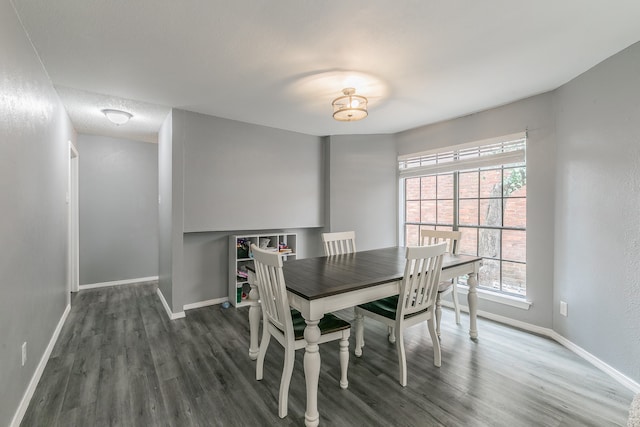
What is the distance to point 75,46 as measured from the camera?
195cm

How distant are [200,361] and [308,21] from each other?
103 inches

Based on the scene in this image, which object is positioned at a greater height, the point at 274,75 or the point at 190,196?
the point at 274,75

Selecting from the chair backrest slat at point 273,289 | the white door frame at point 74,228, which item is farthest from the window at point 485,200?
the white door frame at point 74,228

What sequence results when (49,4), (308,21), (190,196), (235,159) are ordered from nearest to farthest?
(49,4), (308,21), (190,196), (235,159)

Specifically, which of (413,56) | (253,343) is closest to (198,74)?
(413,56)

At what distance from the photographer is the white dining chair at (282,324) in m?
1.66

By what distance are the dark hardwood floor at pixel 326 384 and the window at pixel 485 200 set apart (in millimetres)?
730

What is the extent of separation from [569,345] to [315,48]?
3.30 metres

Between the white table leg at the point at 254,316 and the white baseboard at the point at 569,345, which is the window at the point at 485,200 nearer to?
the white baseboard at the point at 569,345

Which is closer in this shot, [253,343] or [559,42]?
[559,42]

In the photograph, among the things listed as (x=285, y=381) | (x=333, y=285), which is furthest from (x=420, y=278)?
(x=285, y=381)

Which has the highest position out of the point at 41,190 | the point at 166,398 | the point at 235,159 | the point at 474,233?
the point at 235,159

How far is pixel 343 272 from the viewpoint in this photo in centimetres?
211

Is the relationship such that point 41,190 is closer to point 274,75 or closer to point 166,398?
point 166,398
